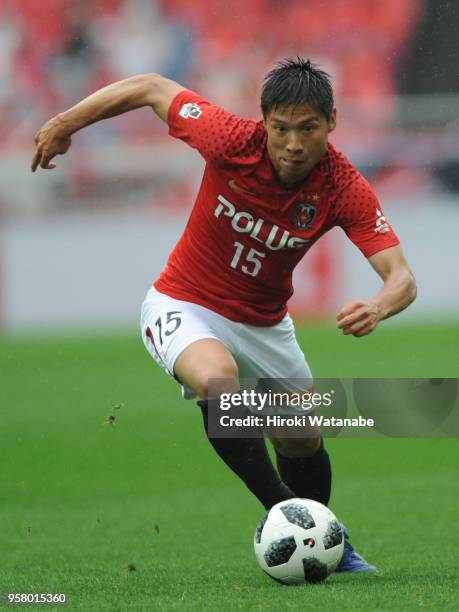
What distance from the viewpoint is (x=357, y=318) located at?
3893 mm

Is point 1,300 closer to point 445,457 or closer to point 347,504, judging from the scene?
point 445,457

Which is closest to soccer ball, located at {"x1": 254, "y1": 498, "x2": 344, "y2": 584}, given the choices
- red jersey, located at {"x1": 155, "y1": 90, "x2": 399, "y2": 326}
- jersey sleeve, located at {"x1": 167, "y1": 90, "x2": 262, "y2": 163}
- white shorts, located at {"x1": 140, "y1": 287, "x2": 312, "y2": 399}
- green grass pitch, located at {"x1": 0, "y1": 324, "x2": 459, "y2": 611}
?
green grass pitch, located at {"x1": 0, "y1": 324, "x2": 459, "y2": 611}

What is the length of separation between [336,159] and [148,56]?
12688 mm

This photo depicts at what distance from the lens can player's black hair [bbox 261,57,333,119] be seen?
14.4 feet

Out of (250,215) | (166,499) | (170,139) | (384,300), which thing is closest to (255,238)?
(250,215)

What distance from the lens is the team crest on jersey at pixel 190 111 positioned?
187 inches

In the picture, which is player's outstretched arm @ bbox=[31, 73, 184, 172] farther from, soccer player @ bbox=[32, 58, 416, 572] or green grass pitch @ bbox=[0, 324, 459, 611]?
green grass pitch @ bbox=[0, 324, 459, 611]

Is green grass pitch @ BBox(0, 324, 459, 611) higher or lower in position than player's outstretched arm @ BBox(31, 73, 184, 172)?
lower

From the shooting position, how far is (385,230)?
456cm

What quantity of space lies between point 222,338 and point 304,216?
0.58 meters

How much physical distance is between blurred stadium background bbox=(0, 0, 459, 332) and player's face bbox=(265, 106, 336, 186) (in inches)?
388

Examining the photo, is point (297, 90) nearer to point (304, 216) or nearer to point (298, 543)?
point (304, 216)

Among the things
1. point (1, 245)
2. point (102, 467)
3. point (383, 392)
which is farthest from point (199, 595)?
point (1, 245)

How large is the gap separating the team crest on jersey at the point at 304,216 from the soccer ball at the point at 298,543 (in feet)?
3.47
